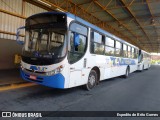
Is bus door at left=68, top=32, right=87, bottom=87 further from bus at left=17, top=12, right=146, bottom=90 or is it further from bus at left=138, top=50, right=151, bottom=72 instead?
bus at left=138, top=50, right=151, bottom=72

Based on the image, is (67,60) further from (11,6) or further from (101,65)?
(11,6)

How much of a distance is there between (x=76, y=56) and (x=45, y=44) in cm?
113

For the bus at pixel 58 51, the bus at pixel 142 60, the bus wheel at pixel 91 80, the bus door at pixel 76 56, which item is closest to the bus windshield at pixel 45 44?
the bus at pixel 58 51

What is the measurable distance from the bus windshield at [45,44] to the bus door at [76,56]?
1.17 ft

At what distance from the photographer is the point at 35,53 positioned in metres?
5.60

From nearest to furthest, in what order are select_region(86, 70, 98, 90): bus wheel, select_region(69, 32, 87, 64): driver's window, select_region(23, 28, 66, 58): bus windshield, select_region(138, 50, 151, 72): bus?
select_region(23, 28, 66, 58): bus windshield
select_region(69, 32, 87, 64): driver's window
select_region(86, 70, 98, 90): bus wheel
select_region(138, 50, 151, 72): bus

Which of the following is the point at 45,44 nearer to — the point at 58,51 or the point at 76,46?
the point at 58,51

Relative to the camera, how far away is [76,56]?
228 inches

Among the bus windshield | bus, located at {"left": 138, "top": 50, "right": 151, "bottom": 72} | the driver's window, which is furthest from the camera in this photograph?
bus, located at {"left": 138, "top": 50, "right": 151, "bottom": 72}

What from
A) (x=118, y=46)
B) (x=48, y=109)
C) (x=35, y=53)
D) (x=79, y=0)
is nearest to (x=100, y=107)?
(x=48, y=109)

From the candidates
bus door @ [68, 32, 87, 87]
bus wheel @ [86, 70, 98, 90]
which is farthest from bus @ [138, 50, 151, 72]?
bus door @ [68, 32, 87, 87]

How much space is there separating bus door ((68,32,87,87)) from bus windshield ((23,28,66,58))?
36 cm

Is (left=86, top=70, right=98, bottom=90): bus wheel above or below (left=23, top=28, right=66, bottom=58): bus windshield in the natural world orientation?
below

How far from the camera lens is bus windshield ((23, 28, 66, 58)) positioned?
527 centimetres
